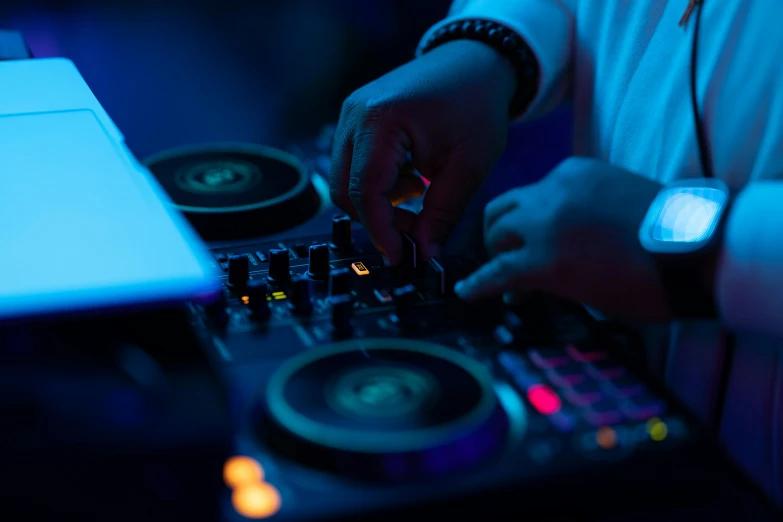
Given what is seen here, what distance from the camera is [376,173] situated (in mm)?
810

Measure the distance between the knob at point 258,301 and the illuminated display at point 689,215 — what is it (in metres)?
0.31

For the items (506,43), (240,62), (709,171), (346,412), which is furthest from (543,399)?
(240,62)

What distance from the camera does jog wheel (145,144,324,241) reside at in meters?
0.88

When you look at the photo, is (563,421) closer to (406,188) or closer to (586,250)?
(586,250)

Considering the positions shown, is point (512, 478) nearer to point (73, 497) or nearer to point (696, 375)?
point (73, 497)

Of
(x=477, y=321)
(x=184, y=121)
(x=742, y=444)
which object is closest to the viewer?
(x=477, y=321)

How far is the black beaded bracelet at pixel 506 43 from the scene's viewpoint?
0.94 m

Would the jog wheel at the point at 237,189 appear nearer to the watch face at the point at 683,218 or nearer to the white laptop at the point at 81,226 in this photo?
the white laptop at the point at 81,226

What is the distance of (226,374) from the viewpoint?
1.83 ft

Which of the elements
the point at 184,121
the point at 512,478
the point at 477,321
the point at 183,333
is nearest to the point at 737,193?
the point at 477,321

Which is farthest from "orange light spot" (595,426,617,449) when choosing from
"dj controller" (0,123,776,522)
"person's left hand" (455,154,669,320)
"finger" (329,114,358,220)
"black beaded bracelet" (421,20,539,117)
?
"black beaded bracelet" (421,20,539,117)

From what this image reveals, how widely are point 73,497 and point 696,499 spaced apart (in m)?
0.37

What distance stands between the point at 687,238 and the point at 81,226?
17.1 inches

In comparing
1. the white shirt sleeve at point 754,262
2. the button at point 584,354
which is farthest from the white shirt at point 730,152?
the button at point 584,354
